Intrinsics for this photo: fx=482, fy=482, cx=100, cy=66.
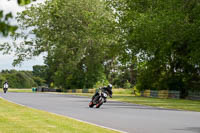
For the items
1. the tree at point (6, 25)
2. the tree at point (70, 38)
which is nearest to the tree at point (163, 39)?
the tree at point (70, 38)

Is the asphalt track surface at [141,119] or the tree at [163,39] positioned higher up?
the tree at [163,39]

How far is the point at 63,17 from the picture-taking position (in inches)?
2714

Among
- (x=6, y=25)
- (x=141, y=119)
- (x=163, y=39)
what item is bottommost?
(x=141, y=119)

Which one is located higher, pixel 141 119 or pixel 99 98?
pixel 99 98

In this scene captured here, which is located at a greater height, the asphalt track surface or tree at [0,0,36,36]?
tree at [0,0,36,36]

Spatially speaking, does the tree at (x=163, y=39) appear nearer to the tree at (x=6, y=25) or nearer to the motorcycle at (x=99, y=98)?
the motorcycle at (x=99, y=98)

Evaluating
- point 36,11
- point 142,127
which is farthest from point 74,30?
point 142,127

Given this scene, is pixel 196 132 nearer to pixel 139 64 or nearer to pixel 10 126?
pixel 10 126


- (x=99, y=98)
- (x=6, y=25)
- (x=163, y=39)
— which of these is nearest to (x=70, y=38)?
(x=163, y=39)

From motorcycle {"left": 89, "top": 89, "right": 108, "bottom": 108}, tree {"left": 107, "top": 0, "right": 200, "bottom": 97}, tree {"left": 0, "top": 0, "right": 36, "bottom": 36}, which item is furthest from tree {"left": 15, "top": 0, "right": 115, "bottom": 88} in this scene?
tree {"left": 0, "top": 0, "right": 36, "bottom": 36}

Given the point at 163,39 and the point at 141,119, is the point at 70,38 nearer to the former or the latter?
the point at 163,39

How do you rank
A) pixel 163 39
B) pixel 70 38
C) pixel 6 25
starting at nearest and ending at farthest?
pixel 6 25 < pixel 163 39 < pixel 70 38

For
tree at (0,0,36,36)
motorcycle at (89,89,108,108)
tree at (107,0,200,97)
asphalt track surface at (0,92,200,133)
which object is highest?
tree at (107,0,200,97)

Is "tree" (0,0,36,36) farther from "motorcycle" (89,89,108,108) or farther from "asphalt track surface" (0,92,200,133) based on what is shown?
"motorcycle" (89,89,108,108)
